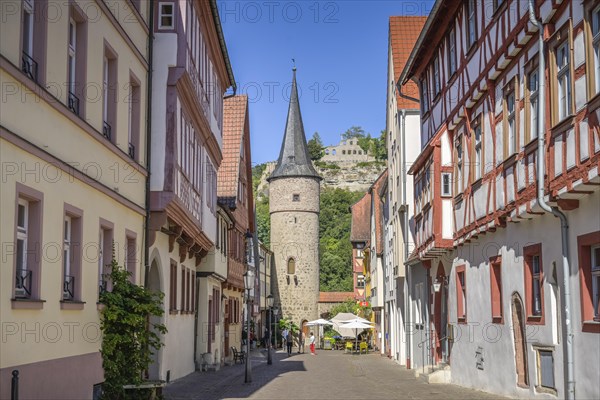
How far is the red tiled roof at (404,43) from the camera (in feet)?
115

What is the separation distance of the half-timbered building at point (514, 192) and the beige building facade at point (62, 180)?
23.9 feet

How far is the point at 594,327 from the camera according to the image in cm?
1267

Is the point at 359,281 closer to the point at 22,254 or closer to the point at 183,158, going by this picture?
the point at 183,158

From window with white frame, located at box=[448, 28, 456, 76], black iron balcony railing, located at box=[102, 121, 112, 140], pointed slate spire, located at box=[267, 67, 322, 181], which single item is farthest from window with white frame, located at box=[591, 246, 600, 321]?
pointed slate spire, located at box=[267, 67, 322, 181]

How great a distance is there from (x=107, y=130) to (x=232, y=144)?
22.0 meters

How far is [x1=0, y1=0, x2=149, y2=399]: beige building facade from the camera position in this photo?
34.3ft

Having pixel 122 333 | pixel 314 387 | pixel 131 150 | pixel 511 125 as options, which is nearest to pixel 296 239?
pixel 314 387

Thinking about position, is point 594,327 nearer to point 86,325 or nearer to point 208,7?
point 86,325

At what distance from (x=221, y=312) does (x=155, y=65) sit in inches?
782

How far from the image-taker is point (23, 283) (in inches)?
443

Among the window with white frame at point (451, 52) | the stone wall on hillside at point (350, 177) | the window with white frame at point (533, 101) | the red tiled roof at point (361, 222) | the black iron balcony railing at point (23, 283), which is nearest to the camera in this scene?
the black iron balcony railing at point (23, 283)

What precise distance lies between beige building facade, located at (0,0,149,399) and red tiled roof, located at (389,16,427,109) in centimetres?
1907

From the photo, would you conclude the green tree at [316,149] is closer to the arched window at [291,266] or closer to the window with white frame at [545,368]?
Answer: the arched window at [291,266]

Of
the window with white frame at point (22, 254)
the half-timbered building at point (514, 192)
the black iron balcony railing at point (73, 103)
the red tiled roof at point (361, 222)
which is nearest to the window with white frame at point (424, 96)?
→ the half-timbered building at point (514, 192)
